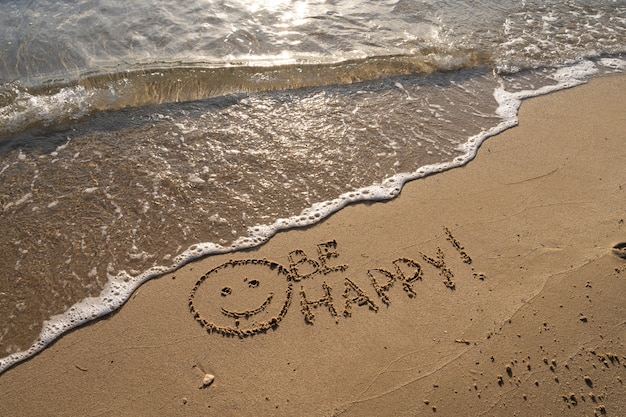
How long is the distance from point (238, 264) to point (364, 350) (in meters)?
1.25

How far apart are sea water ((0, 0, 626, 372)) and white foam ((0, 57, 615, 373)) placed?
0.02m

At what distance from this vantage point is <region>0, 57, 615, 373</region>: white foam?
3.34 metres

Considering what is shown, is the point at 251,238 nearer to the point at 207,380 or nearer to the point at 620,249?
the point at 207,380

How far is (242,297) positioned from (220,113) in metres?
2.56

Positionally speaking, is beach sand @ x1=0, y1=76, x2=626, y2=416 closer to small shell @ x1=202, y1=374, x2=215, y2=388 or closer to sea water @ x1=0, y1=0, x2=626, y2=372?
small shell @ x1=202, y1=374, x2=215, y2=388

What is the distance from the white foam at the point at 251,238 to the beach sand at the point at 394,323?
9cm

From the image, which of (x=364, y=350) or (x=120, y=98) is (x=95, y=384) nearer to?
(x=364, y=350)

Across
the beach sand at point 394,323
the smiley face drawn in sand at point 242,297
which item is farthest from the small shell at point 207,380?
the smiley face drawn in sand at point 242,297

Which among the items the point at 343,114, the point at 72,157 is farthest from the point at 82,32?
the point at 343,114

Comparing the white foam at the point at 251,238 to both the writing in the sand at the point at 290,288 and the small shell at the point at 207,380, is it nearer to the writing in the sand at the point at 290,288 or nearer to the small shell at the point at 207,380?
Answer: the writing in the sand at the point at 290,288

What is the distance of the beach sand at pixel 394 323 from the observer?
9.48 ft

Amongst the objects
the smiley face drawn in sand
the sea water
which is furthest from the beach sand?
the sea water

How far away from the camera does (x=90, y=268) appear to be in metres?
3.68

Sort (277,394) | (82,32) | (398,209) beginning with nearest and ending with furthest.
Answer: (277,394), (398,209), (82,32)
